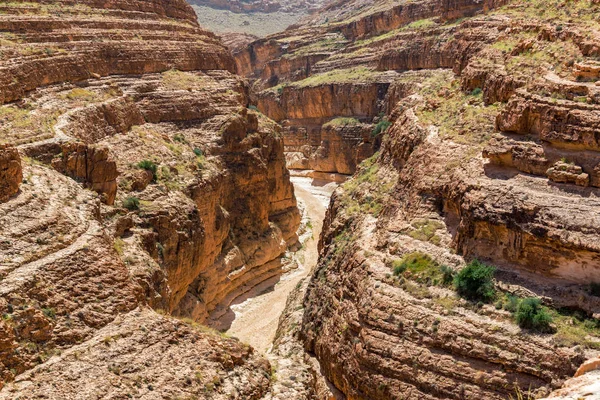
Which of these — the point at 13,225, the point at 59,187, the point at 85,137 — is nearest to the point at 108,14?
the point at 85,137

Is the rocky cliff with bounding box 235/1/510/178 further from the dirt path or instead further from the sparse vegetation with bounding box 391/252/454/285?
the sparse vegetation with bounding box 391/252/454/285

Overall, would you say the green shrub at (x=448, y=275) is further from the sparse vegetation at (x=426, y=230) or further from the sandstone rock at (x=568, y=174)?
the sandstone rock at (x=568, y=174)

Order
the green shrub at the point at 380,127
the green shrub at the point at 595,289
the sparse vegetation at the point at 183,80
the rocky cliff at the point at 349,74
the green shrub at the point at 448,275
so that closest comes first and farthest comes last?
the green shrub at the point at 595,289 → the green shrub at the point at 448,275 → the sparse vegetation at the point at 183,80 → the green shrub at the point at 380,127 → the rocky cliff at the point at 349,74

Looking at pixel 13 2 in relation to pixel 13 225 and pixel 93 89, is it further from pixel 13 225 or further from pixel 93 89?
pixel 13 225

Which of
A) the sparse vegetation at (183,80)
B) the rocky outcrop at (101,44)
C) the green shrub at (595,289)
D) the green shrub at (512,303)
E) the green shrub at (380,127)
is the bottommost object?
the green shrub at (380,127)

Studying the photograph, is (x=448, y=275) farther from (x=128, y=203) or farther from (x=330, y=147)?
(x=330, y=147)

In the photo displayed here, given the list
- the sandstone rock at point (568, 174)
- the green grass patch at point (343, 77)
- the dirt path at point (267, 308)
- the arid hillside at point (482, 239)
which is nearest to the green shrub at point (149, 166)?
the arid hillside at point (482, 239)
